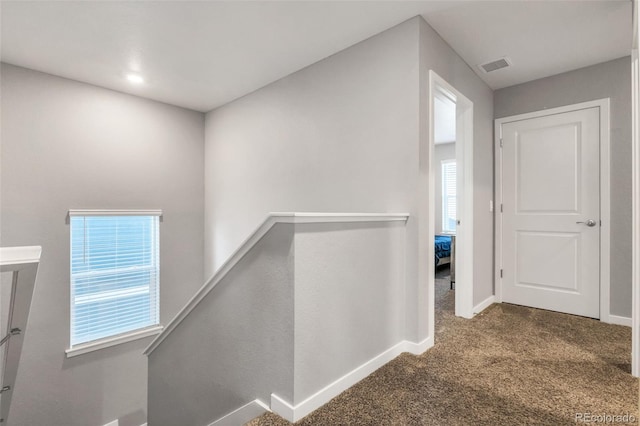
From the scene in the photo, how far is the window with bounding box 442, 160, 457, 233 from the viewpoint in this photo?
6.86m

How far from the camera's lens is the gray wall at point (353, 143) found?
2365 millimetres

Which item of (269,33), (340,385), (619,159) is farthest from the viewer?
(619,159)

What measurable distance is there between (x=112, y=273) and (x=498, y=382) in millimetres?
3982

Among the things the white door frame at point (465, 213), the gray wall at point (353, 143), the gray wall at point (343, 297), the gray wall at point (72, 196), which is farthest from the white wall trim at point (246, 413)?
the gray wall at point (72, 196)

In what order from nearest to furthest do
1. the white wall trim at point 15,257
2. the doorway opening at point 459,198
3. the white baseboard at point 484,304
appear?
the white wall trim at point 15,257 < the doorway opening at point 459,198 < the white baseboard at point 484,304

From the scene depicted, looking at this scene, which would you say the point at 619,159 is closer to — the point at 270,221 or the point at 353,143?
the point at 353,143

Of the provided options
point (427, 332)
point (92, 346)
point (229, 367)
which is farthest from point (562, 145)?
point (92, 346)

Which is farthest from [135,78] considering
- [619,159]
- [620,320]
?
[620,320]

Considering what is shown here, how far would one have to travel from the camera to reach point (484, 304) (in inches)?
131

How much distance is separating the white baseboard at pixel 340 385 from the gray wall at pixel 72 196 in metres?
3.07

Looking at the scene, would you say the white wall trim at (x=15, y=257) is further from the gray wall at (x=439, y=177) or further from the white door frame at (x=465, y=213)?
the gray wall at (x=439, y=177)

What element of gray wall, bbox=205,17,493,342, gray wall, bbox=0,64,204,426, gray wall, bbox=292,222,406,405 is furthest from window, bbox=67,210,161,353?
gray wall, bbox=292,222,406,405

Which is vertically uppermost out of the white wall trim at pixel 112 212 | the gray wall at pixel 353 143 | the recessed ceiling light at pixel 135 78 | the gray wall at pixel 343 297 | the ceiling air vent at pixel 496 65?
the recessed ceiling light at pixel 135 78

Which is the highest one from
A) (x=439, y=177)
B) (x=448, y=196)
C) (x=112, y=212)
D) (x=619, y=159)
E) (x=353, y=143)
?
(x=439, y=177)
